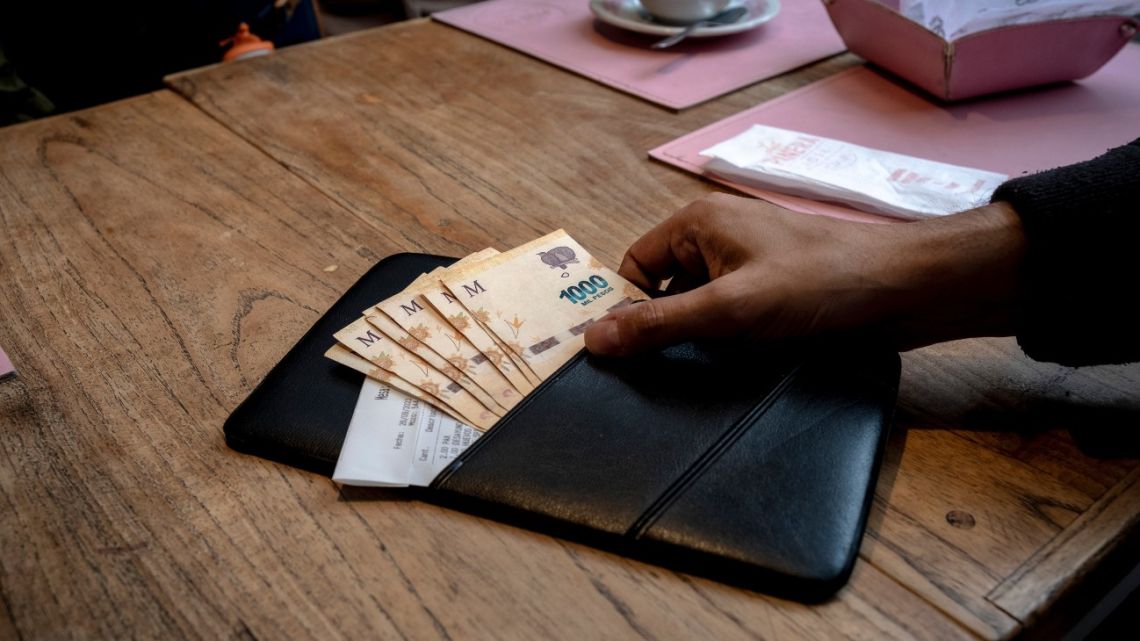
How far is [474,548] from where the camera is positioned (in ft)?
1.85

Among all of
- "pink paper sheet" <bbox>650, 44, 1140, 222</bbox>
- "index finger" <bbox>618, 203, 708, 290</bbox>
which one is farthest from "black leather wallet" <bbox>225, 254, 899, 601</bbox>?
"pink paper sheet" <bbox>650, 44, 1140, 222</bbox>

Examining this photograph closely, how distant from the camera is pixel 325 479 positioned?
624 millimetres

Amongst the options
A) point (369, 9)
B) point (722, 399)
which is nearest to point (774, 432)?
point (722, 399)

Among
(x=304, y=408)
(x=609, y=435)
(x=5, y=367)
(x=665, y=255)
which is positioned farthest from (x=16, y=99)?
(x=609, y=435)

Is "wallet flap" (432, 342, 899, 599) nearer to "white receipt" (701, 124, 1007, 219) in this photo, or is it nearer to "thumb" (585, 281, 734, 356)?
"thumb" (585, 281, 734, 356)

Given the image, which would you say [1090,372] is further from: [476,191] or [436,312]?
[476,191]

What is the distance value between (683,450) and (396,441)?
0.22 m

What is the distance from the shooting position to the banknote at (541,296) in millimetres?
709

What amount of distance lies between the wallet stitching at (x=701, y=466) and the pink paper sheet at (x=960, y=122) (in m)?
0.39

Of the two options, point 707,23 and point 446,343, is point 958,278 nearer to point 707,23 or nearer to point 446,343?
point 446,343

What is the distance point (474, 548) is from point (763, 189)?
0.61 metres

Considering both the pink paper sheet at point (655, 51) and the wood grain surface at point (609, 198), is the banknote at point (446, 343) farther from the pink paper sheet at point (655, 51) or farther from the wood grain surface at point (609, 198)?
the pink paper sheet at point (655, 51)

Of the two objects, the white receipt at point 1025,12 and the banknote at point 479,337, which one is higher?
the white receipt at point 1025,12

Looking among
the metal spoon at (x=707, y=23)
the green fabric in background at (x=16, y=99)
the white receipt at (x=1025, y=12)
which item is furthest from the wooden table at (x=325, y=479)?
the green fabric in background at (x=16, y=99)
